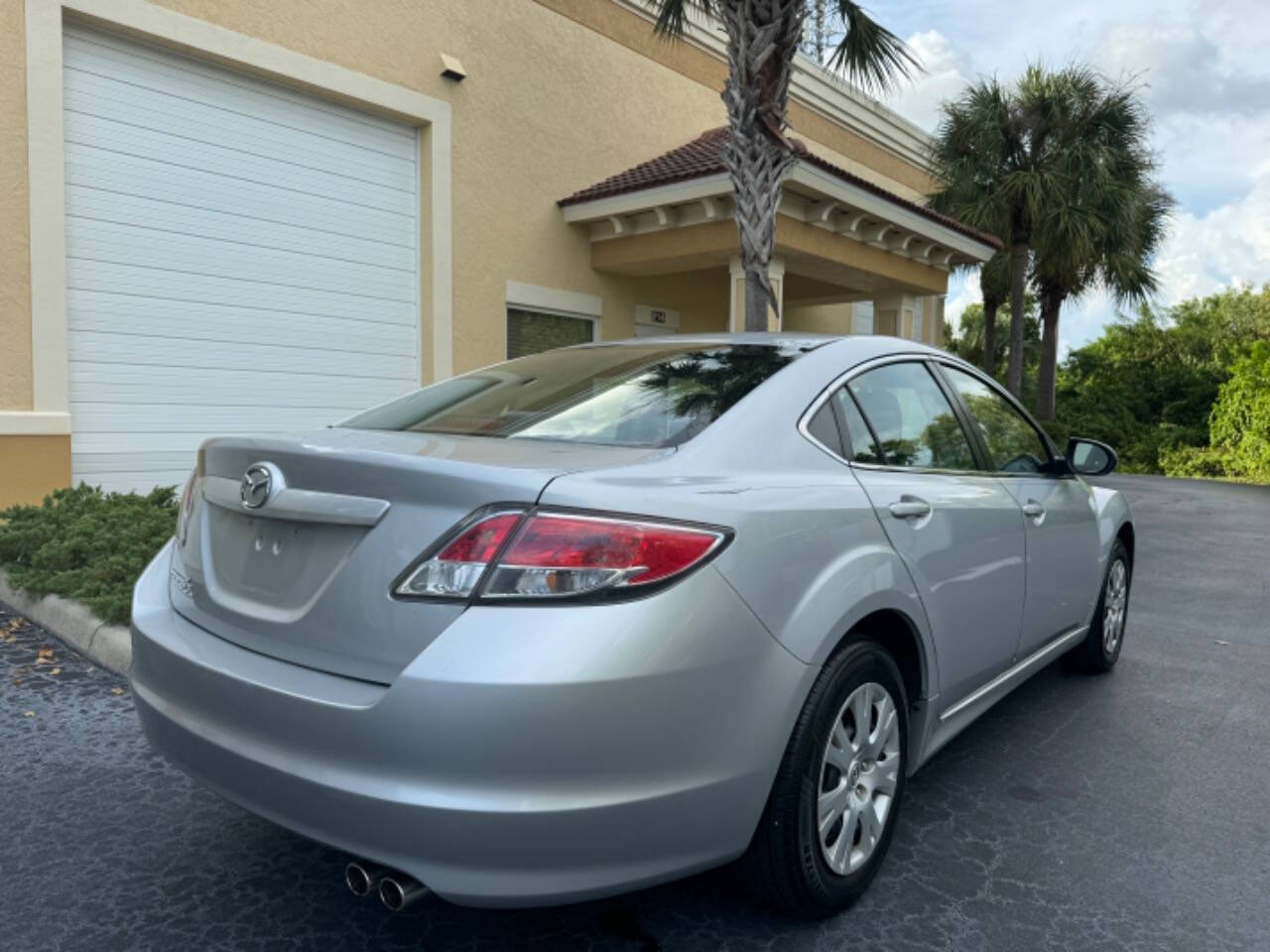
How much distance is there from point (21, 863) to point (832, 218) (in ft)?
33.7

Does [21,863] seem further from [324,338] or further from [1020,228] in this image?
[1020,228]

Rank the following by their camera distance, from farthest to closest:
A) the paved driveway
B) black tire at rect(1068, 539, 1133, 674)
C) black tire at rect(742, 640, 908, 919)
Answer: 1. black tire at rect(1068, 539, 1133, 674)
2. the paved driveway
3. black tire at rect(742, 640, 908, 919)

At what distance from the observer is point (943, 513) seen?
108 inches

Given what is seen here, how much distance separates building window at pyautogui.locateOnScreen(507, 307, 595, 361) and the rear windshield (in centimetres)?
769

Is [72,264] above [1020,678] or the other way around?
above

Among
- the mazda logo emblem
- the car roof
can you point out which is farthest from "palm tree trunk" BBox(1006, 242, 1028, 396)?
the mazda logo emblem

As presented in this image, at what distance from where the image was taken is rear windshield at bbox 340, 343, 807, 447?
2373mm

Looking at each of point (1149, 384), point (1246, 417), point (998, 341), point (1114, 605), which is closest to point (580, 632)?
point (1114, 605)

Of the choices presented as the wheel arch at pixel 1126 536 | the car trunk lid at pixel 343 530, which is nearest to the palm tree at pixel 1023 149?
the wheel arch at pixel 1126 536

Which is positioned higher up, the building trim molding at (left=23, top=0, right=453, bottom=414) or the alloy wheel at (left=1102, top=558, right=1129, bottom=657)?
the building trim molding at (left=23, top=0, right=453, bottom=414)

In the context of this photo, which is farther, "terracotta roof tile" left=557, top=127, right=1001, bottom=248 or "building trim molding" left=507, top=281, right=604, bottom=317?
"building trim molding" left=507, top=281, right=604, bottom=317

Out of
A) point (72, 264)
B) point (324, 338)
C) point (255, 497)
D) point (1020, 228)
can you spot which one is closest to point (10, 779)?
point (255, 497)

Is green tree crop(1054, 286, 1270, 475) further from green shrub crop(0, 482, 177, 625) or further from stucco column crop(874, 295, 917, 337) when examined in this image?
green shrub crop(0, 482, 177, 625)

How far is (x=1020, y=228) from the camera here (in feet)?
56.0
